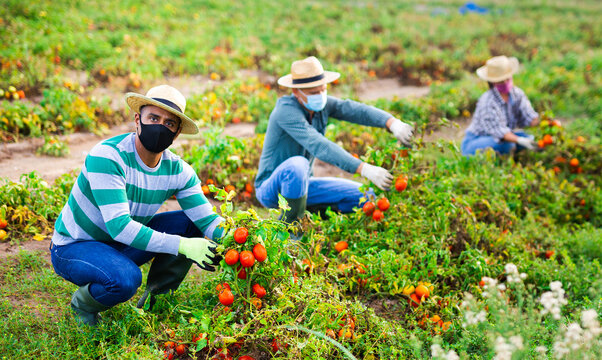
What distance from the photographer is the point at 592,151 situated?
507cm

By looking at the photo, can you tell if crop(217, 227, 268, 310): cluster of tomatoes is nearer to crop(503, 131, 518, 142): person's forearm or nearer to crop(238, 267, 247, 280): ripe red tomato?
crop(238, 267, 247, 280): ripe red tomato

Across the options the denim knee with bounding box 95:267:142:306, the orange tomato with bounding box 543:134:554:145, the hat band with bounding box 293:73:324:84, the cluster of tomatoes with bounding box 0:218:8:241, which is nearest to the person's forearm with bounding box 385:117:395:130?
the hat band with bounding box 293:73:324:84

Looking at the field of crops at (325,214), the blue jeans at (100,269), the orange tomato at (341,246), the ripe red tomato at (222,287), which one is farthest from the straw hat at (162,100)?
the orange tomato at (341,246)

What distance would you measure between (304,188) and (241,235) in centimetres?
124

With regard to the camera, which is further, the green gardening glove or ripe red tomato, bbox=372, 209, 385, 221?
ripe red tomato, bbox=372, 209, 385, 221

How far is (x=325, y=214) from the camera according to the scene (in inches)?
156

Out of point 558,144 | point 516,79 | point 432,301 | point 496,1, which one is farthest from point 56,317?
point 496,1

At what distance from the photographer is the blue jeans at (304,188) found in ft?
11.3

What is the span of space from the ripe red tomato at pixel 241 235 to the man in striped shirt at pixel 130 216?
8.6 inches

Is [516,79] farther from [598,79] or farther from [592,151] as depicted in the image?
[592,151]

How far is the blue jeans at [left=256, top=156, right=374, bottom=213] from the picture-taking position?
11.3ft

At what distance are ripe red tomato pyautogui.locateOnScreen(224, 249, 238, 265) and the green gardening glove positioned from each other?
0.58 ft

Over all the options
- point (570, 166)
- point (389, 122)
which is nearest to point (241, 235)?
point (389, 122)

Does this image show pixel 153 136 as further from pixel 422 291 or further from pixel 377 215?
pixel 422 291
